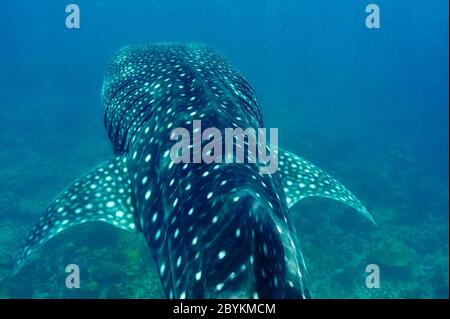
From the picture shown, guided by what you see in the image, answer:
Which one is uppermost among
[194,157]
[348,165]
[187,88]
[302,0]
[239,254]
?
[302,0]

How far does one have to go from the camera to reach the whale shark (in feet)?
7.40

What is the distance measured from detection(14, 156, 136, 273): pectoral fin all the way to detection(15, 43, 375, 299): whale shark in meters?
0.01

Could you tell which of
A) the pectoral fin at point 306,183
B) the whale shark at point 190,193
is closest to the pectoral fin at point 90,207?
the whale shark at point 190,193

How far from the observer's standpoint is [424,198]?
1650 cm

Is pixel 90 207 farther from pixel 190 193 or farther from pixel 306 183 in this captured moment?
pixel 306 183

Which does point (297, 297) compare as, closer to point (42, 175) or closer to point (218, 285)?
point (218, 285)

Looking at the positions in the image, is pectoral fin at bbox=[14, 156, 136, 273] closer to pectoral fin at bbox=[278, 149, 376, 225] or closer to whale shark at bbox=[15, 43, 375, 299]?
whale shark at bbox=[15, 43, 375, 299]

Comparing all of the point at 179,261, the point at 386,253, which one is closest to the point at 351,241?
the point at 386,253

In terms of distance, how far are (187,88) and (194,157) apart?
1.40m

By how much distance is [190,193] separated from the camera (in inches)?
118

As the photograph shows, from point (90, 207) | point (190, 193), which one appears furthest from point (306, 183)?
point (90, 207)

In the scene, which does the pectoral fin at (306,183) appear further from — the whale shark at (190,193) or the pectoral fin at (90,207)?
the pectoral fin at (90,207)

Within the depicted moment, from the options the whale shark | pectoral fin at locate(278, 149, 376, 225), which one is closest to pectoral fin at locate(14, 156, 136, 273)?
the whale shark
